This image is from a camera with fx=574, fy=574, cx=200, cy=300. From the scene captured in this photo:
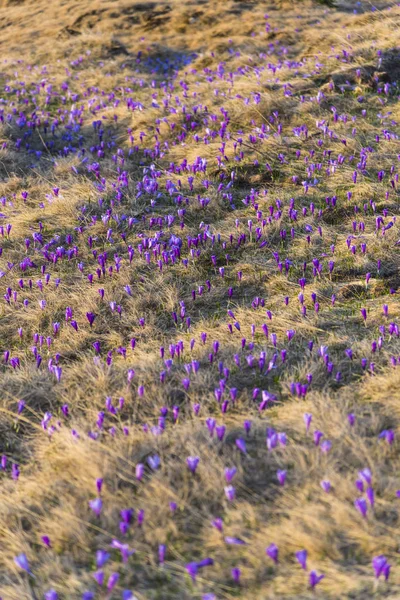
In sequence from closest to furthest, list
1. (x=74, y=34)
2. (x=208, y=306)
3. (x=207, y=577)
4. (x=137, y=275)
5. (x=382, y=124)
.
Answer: (x=207, y=577), (x=208, y=306), (x=137, y=275), (x=382, y=124), (x=74, y=34)

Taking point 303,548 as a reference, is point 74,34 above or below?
above

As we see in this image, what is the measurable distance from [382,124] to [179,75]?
535 cm

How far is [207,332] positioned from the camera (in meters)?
4.79

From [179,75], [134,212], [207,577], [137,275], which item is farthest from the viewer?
[179,75]

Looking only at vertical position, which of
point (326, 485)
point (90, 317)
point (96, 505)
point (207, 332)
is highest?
point (96, 505)

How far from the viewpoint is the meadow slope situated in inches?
107

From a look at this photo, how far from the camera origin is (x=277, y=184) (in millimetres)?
7172

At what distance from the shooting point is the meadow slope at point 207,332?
107 inches

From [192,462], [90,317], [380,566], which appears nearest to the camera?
[380,566]

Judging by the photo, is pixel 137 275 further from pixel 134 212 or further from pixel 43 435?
pixel 43 435

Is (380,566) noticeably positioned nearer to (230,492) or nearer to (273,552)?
(273,552)

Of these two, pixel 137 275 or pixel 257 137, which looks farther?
pixel 257 137

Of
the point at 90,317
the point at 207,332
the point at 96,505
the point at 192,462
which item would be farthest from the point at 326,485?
the point at 90,317

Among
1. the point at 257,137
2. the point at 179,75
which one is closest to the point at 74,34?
the point at 179,75
